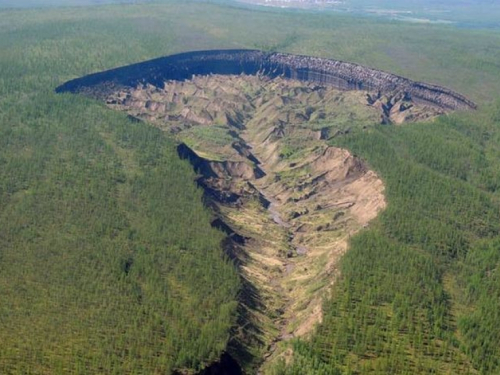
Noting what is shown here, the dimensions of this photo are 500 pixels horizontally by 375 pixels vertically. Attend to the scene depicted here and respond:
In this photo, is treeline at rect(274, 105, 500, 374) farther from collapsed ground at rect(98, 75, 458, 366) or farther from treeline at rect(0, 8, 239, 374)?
treeline at rect(0, 8, 239, 374)

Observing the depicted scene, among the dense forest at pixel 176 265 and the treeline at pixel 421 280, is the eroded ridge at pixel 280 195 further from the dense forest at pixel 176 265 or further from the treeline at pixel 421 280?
the dense forest at pixel 176 265

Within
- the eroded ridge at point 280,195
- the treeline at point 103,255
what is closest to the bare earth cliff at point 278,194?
the eroded ridge at point 280,195

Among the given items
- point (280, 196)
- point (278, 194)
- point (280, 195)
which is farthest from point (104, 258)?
point (278, 194)

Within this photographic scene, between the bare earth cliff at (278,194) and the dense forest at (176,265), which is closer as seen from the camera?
the dense forest at (176,265)

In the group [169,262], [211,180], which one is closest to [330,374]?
[169,262]

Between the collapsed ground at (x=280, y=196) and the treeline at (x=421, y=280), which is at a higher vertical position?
the treeline at (x=421, y=280)

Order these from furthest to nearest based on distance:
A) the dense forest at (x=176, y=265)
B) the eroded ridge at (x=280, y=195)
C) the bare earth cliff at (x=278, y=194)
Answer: the eroded ridge at (x=280, y=195) < the bare earth cliff at (x=278, y=194) < the dense forest at (x=176, y=265)

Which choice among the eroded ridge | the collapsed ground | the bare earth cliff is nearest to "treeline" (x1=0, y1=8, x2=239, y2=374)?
the bare earth cliff
